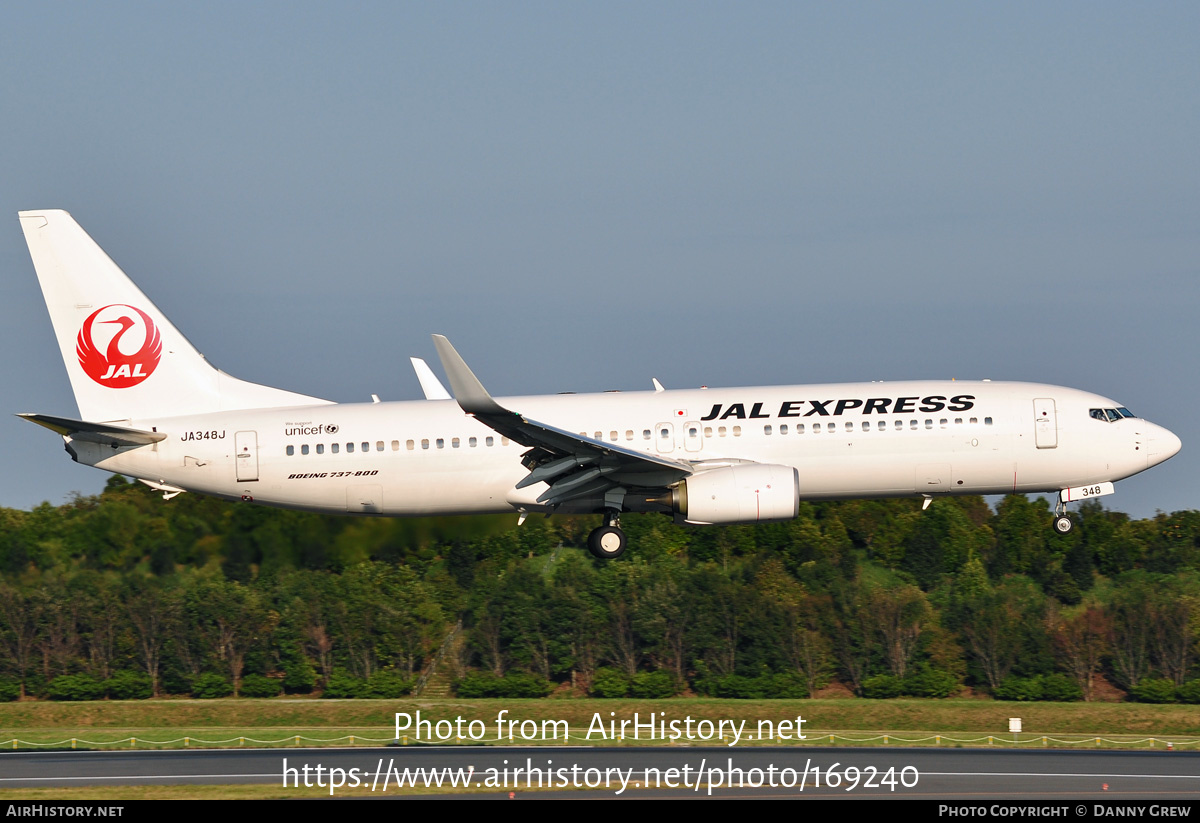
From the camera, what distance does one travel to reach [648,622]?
64750mm

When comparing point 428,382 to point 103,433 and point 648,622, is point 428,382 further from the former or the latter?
point 648,622

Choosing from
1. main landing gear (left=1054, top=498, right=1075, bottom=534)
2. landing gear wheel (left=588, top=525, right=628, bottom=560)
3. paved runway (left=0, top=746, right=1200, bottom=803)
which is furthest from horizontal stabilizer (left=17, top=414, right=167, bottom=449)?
main landing gear (left=1054, top=498, right=1075, bottom=534)

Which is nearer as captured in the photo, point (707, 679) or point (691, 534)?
point (707, 679)

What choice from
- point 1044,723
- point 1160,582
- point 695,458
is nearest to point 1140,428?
point 695,458

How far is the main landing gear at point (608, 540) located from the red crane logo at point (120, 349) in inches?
516

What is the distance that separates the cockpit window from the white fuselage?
0.55 feet

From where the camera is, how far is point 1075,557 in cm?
7406

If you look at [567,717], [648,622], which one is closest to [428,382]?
[567,717]

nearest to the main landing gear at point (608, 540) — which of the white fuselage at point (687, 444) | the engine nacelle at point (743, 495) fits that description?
the white fuselage at point (687, 444)

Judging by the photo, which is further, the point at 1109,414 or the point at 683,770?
the point at 1109,414

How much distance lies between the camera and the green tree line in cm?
5947

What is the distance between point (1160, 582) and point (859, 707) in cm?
A: 2158

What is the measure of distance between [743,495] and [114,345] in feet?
58.7
